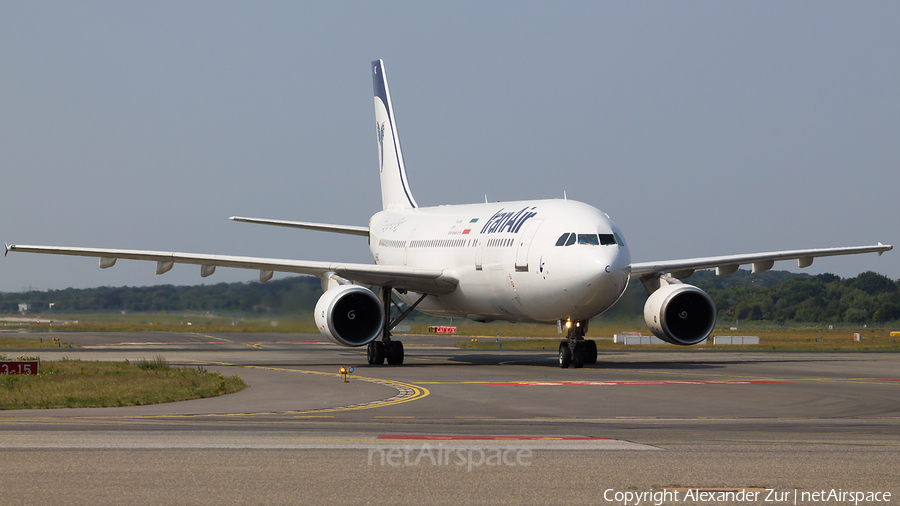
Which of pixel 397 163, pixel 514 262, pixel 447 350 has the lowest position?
pixel 447 350

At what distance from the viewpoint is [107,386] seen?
813 inches

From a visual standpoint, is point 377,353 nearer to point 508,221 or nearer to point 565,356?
point 508,221

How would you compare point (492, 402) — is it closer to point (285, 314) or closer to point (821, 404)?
point (821, 404)

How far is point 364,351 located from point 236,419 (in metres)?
25.4

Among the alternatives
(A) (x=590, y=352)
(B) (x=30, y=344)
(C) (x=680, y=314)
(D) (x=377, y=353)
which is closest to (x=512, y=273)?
(A) (x=590, y=352)

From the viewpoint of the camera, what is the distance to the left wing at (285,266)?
29672 millimetres

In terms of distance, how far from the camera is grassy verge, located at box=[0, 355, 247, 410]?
Result: 17.5m

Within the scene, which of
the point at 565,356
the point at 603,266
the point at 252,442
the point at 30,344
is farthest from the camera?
the point at 30,344

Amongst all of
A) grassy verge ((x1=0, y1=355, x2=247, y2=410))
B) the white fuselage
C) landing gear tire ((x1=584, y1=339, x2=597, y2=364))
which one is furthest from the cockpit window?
grassy verge ((x1=0, y1=355, x2=247, y2=410))

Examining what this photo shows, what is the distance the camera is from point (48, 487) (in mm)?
8750

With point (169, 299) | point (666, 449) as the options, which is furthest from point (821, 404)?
point (169, 299)

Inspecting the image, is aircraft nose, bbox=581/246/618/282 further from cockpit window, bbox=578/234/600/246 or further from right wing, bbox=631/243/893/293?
right wing, bbox=631/243/893/293

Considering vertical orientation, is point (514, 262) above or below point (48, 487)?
above

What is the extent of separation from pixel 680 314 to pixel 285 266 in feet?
38.5
